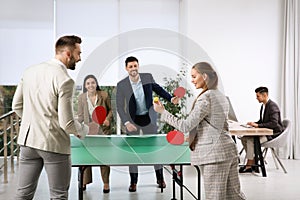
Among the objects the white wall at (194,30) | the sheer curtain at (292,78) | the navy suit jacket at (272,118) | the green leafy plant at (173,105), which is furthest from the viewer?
the sheer curtain at (292,78)

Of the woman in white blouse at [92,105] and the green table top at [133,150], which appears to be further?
the green table top at [133,150]

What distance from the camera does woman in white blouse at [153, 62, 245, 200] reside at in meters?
2.73

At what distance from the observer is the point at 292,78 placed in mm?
6926

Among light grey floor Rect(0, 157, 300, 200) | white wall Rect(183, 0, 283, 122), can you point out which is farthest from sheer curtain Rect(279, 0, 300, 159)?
light grey floor Rect(0, 157, 300, 200)

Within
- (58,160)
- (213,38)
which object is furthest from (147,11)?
(58,160)

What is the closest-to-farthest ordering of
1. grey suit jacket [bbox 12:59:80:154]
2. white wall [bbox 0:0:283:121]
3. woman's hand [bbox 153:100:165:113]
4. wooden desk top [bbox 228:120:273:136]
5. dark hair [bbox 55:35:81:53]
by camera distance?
grey suit jacket [bbox 12:59:80:154], dark hair [bbox 55:35:81:53], woman's hand [bbox 153:100:165:113], wooden desk top [bbox 228:120:273:136], white wall [bbox 0:0:283:121]

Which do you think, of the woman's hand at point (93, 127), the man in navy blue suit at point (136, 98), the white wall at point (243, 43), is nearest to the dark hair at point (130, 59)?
the man in navy blue suit at point (136, 98)

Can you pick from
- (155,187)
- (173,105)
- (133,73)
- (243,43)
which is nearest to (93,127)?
(133,73)

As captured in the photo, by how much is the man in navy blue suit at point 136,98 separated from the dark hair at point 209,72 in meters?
0.23

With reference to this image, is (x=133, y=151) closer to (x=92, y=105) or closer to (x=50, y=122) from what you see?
(x=92, y=105)

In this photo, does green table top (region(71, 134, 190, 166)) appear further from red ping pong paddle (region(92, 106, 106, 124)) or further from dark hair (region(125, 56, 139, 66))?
dark hair (region(125, 56, 139, 66))

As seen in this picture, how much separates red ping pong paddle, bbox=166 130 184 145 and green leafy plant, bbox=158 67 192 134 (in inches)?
1.3

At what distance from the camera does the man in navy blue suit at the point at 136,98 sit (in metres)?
2.68

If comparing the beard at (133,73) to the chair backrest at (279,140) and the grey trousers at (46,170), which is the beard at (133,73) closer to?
the grey trousers at (46,170)
